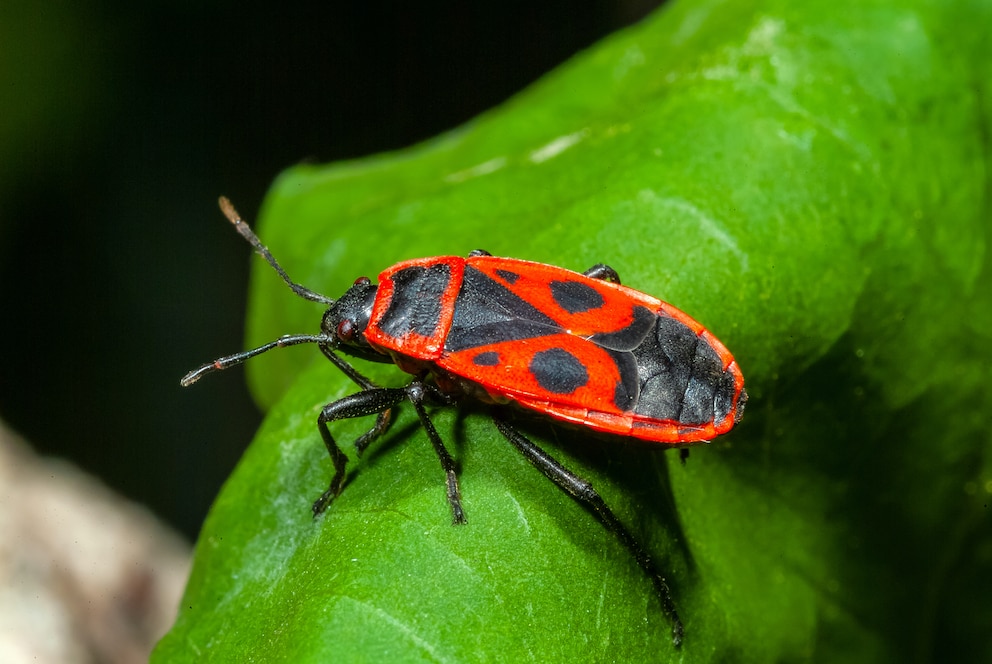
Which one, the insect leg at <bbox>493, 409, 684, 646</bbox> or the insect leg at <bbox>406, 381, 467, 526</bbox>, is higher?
the insect leg at <bbox>406, 381, 467, 526</bbox>

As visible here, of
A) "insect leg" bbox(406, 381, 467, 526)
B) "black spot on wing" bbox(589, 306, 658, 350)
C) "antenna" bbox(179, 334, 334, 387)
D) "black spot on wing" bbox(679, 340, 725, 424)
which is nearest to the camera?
"insect leg" bbox(406, 381, 467, 526)

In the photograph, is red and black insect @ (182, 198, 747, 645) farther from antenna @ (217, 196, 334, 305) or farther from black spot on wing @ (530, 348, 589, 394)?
antenna @ (217, 196, 334, 305)

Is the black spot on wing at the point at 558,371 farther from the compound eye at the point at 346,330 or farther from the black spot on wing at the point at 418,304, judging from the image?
the compound eye at the point at 346,330

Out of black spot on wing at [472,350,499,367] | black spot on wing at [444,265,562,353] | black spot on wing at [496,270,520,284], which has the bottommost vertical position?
black spot on wing at [472,350,499,367]

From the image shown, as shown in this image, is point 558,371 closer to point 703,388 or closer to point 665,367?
point 665,367

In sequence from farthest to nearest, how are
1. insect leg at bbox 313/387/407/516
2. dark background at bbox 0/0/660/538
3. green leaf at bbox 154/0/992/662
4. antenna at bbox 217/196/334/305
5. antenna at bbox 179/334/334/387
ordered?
dark background at bbox 0/0/660/538
antenna at bbox 217/196/334/305
antenna at bbox 179/334/334/387
insect leg at bbox 313/387/407/516
green leaf at bbox 154/0/992/662

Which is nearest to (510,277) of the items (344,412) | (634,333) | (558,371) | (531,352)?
(531,352)

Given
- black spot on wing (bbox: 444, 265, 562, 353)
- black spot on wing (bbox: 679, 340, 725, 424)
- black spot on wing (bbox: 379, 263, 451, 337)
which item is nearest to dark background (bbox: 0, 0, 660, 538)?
black spot on wing (bbox: 379, 263, 451, 337)
